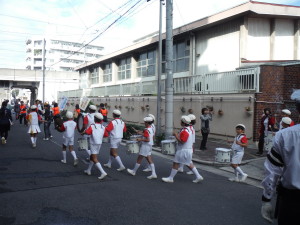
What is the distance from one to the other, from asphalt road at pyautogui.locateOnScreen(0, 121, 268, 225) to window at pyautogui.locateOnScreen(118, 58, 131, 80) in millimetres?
21236

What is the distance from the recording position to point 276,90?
1288cm

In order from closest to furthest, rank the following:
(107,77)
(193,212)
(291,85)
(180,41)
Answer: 1. (193,212)
2. (291,85)
3. (180,41)
4. (107,77)

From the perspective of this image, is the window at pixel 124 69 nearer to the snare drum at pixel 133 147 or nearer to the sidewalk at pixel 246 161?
the sidewalk at pixel 246 161

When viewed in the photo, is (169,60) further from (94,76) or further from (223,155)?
(94,76)

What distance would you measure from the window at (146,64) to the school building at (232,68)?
0.09 m

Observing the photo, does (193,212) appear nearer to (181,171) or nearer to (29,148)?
(181,171)

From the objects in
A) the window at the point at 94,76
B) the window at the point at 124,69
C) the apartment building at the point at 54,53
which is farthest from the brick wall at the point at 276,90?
the apartment building at the point at 54,53

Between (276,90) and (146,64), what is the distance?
1481 centimetres

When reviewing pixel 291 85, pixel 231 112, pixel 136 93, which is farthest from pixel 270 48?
pixel 136 93

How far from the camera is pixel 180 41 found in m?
21.7

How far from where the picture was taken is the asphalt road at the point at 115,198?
491cm

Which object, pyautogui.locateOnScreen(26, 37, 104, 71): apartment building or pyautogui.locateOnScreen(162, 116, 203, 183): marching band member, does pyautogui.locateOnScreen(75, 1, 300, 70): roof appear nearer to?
pyautogui.locateOnScreen(162, 116, 203, 183): marching band member

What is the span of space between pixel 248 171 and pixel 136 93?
1448 centimetres

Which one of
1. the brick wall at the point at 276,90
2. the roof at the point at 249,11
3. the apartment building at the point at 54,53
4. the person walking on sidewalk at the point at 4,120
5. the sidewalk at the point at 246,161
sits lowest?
the sidewalk at the point at 246,161
